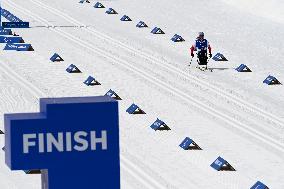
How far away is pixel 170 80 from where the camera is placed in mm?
29859

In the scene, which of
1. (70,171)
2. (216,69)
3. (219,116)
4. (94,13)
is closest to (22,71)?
(216,69)

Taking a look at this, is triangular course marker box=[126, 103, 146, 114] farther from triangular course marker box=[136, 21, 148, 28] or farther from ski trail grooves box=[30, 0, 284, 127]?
triangular course marker box=[136, 21, 148, 28]

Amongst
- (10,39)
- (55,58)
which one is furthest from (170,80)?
(10,39)

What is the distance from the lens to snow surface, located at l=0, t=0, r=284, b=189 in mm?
21219

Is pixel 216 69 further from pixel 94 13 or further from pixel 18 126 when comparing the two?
pixel 18 126

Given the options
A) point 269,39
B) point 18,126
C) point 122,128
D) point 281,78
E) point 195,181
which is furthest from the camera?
point 269,39

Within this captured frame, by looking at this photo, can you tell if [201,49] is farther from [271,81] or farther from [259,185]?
[259,185]

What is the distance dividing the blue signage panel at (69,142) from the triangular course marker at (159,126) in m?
13.6

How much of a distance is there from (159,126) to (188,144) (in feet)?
6.04

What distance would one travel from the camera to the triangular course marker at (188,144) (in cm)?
2247

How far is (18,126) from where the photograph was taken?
33.6ft

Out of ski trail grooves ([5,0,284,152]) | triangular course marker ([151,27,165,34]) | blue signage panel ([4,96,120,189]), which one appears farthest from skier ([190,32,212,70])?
blue signage panel ([4,96,120,189])

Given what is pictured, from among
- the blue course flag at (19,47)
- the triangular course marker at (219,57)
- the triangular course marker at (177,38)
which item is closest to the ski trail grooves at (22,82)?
the blue course flag at (19,47)

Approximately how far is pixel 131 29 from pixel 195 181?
735 inches
